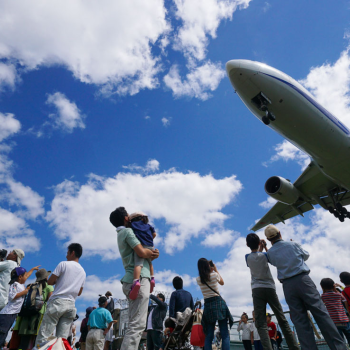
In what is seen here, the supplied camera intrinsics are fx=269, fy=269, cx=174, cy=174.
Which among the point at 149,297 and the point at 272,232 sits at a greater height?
the point at 272,232

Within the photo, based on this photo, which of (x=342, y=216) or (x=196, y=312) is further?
(x=342, y=216)

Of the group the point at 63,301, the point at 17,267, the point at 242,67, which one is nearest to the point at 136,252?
the point at 63,301

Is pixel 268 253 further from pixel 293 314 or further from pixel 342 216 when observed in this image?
pixel 342 216

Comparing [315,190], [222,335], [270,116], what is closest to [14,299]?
[222,335]

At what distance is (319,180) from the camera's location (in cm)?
1644

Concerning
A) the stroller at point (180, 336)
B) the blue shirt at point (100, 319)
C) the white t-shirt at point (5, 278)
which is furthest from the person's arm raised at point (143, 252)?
the blue shirt at point (100, 319)

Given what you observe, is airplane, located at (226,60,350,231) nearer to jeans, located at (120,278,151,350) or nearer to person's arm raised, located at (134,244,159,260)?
person's arm raised, located at (134,244,159,260)

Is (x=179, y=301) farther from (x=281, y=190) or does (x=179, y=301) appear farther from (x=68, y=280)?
(x=281, y=190)

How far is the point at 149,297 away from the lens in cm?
366

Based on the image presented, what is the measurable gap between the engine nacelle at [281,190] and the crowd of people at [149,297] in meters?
9.58

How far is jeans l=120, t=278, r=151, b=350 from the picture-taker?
121 inches

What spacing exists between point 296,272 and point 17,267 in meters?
5.63

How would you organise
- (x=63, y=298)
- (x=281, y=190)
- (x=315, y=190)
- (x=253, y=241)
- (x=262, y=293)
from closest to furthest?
(x=63, y=298)
(x=262, y=293)
(x=253, y=241)
(x=281, y=190)
(x=315, y=190)

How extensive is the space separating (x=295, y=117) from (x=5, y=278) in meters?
11.9
